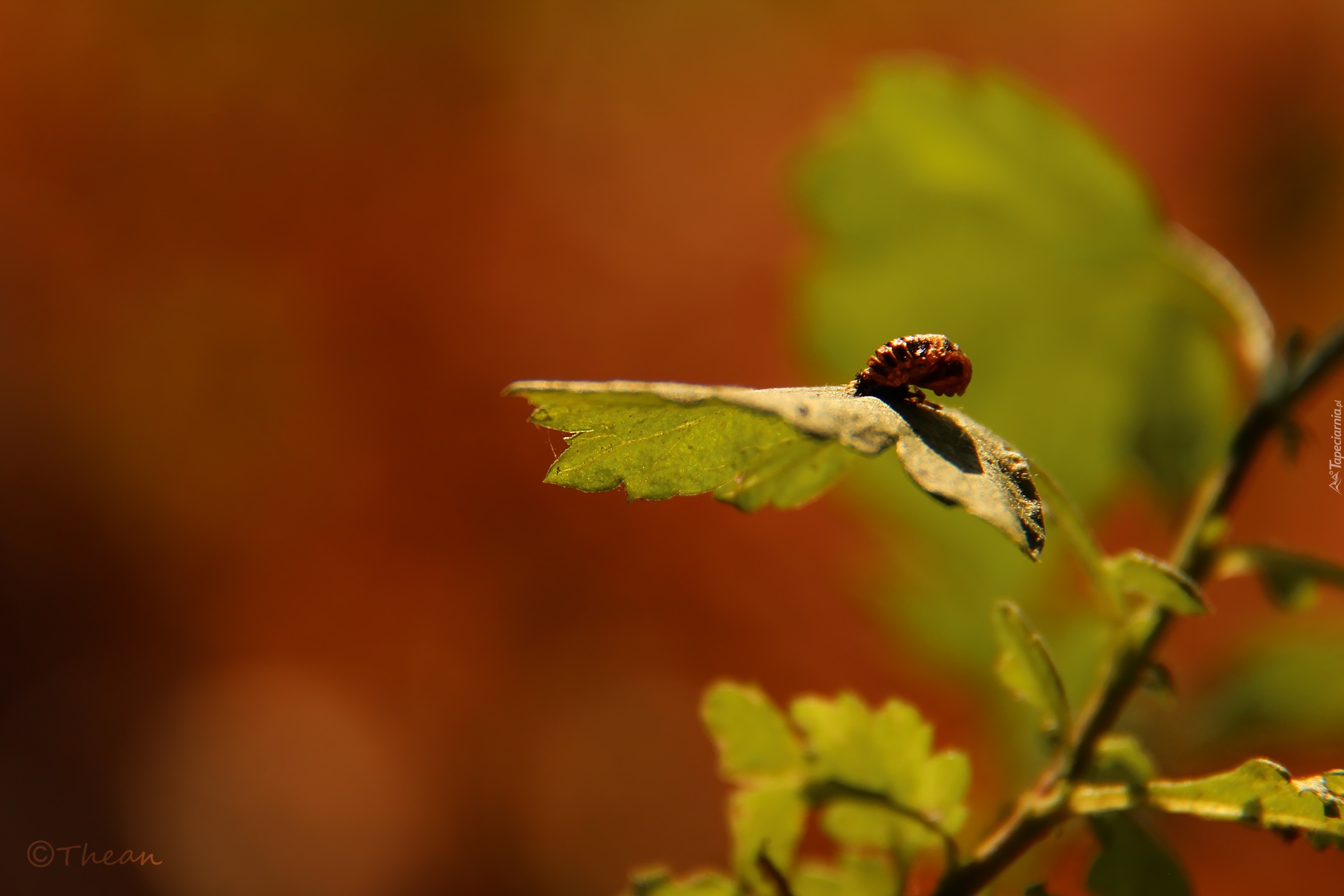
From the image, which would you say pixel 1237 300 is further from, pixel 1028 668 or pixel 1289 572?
pixel 1028 668

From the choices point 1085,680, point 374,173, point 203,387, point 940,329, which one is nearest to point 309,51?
point 374,173

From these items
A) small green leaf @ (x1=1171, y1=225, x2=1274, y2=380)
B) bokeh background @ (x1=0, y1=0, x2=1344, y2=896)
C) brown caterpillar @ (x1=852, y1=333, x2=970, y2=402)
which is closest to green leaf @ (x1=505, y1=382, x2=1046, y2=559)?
brown caterpillar @ (x1=852, y1=333, x2=970, y2=402)

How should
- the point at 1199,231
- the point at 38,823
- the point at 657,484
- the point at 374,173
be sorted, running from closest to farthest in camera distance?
1. the point at 657,484
2. the point at 38,823
3. the point at 1199,231
4. the point at 374,173

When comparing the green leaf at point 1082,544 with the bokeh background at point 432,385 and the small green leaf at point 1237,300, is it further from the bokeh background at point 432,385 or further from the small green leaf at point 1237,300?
the bokeh background at point 432,385

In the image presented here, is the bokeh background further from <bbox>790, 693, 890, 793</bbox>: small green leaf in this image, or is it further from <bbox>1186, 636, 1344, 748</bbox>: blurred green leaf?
<bbox>790, 693, 890, 793</bbox>: small green leaf

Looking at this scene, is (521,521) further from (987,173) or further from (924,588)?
(987,173)

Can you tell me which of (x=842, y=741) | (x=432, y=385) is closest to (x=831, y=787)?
(x=842, y=741)
